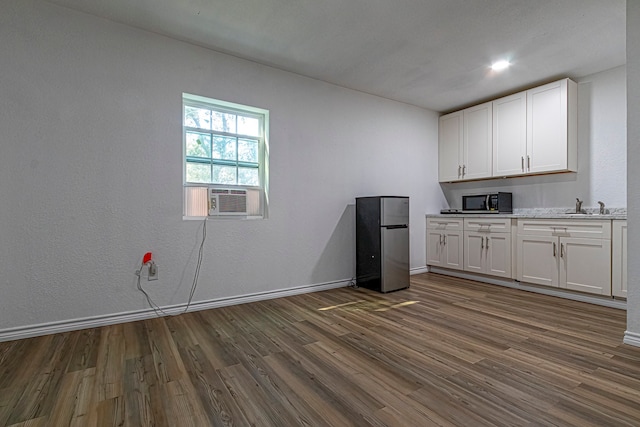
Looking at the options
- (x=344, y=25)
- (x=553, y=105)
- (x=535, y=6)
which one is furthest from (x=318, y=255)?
(x=553, y=105)

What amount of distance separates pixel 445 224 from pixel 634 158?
100 inches

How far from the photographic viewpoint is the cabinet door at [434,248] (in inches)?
187

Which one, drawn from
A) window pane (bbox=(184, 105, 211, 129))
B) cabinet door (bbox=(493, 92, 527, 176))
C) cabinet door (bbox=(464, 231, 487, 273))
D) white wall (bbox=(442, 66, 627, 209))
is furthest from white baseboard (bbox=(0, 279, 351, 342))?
white wall (bbox=(442, 66, 627, 209))

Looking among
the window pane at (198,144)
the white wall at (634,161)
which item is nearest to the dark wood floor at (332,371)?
the white wall at (634,161)

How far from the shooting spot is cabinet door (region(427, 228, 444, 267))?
474 cm

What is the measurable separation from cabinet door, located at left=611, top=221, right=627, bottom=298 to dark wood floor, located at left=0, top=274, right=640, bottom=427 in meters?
0.23

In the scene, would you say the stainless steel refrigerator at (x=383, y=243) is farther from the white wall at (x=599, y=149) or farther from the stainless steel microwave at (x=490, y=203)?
the white wall at (x=599, y=149)

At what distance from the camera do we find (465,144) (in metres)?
4.71

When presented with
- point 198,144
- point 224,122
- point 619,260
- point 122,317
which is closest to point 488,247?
point 619,260

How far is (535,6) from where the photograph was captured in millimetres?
2438

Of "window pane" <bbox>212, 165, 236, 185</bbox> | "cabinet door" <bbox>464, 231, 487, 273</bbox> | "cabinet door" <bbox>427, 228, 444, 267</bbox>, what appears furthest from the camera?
"cabinet door" <bbox>427, 228, 444, 267</bbox>

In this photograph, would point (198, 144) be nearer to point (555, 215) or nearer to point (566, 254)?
point (555, 215)

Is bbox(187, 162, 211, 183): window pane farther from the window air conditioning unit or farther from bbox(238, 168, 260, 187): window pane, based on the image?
bbox(238, 168, 260, 187): window pane

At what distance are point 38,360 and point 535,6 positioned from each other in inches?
174
